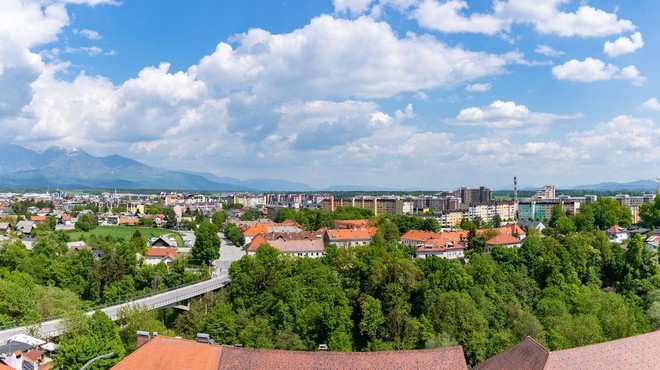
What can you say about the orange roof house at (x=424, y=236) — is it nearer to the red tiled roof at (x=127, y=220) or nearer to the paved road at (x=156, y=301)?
the paved road at (x=156, y=301)

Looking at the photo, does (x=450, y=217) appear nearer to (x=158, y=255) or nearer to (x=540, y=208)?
(x=540, y=208)

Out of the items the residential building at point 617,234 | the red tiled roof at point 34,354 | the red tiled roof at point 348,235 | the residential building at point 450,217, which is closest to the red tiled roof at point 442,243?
the red tiled roof at point 348,235

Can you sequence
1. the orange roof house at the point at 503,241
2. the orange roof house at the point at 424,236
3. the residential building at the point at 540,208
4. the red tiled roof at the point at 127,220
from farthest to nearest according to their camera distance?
the residential building at the point at 540,208 → the red tiled roof at the point at 127,220 → the orange roof house at the point at 424,236 → the orange roof house at the point at 503,241

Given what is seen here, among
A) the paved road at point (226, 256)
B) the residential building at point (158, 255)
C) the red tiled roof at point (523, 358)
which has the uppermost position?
the red tiled roof at point (523, 358)

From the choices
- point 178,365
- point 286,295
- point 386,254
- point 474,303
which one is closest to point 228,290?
point 286,295

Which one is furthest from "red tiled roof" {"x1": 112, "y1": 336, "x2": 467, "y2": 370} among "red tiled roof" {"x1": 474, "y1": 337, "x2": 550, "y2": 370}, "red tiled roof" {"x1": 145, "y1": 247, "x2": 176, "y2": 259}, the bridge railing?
"red tiled roof" {"x1": 145, "y1": 247, "x2": 176, "y2": 259}

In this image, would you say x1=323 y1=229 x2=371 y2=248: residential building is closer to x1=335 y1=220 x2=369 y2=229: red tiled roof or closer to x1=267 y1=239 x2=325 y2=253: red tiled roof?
x1=267 y1=239 x2=325 y2=253: red tiled roof

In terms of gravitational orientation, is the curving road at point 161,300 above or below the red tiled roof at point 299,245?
below
